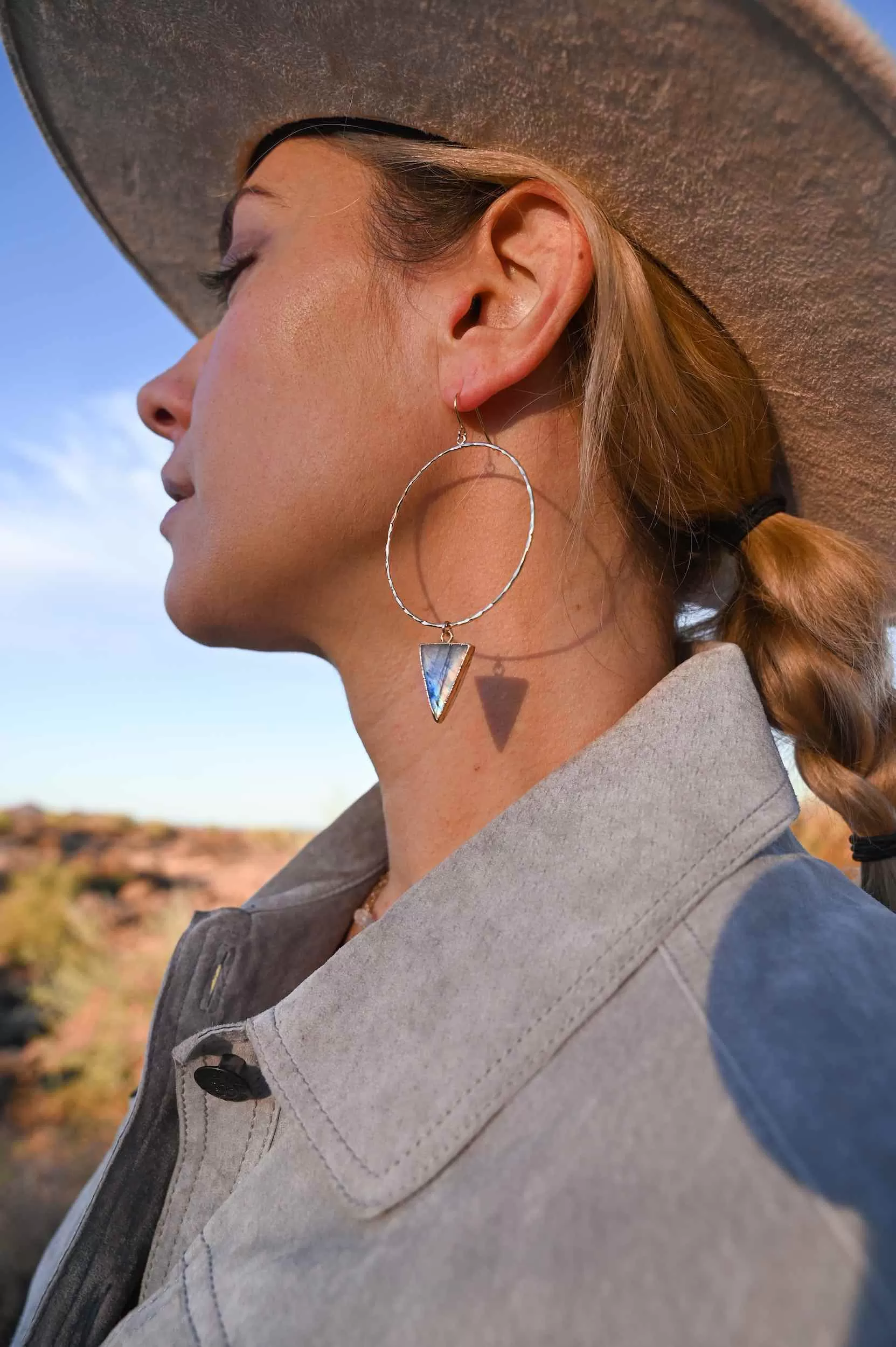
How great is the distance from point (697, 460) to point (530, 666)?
20.0 inches

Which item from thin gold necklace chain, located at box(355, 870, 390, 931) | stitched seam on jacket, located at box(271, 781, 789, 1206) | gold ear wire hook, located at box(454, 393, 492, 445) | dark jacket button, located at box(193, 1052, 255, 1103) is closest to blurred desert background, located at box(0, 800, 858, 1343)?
thin gold necklace chain, located at box(355, 870, 390, 931)

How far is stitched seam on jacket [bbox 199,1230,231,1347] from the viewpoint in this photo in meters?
0.91

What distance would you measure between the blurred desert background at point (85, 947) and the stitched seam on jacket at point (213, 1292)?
10.2 ft

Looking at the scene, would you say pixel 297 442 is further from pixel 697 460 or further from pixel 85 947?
pixel 85 947

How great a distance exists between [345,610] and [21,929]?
7320 mm

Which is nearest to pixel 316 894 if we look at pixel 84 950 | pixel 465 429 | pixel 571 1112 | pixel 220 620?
pixel 220 620

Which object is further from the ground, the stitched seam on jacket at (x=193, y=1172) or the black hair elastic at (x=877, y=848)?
the stitched seam on jacket at (x=193, y=1172)

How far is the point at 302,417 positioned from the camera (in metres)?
1.50

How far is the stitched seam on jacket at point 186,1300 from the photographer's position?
933mm

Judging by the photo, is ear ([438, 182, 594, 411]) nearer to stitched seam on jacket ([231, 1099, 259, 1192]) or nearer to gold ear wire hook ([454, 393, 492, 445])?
gold ear wire hook ([454, 393, 492, 445])

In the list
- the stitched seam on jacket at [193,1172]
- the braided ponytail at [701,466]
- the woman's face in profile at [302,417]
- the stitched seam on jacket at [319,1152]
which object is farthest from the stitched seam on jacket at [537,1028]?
the woman's face in profile at [302,417]

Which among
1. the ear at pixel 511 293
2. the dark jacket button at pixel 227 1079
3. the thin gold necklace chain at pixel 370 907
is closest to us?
the dark jacket button at pixel 227 1079

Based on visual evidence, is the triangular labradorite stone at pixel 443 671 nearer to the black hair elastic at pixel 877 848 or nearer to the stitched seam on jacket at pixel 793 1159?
the stitched seam on jacket at pixel 793 1159

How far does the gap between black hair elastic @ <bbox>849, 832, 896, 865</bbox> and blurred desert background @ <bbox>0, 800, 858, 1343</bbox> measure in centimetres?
290
